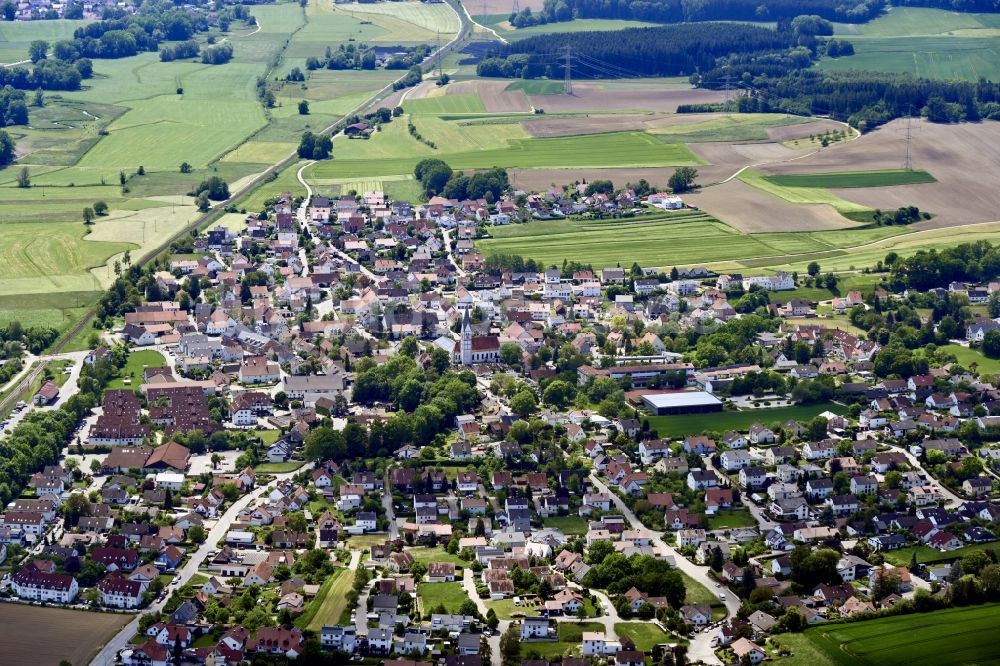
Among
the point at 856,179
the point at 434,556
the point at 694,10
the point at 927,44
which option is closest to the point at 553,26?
the point at 694,10

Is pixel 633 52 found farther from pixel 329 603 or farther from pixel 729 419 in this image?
pixel 329 603

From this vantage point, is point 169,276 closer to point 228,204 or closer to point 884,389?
point 228,204

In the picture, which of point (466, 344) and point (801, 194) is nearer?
point (466, 344)

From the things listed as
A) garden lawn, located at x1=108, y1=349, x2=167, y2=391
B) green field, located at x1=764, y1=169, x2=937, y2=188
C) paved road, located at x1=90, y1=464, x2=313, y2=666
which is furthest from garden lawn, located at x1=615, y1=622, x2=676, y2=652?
green field, located at x1=764, y1=169, x2=937, y2=188

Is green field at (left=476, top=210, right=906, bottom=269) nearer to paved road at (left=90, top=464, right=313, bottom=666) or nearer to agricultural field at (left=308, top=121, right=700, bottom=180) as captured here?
agricultural field at (left=308, top=121, right=700, bottom=180)

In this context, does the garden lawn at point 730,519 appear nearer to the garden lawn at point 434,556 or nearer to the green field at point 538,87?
the garden lawn at point 434,556

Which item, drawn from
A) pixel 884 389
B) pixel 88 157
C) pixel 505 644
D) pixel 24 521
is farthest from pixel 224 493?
pixel 88 157
